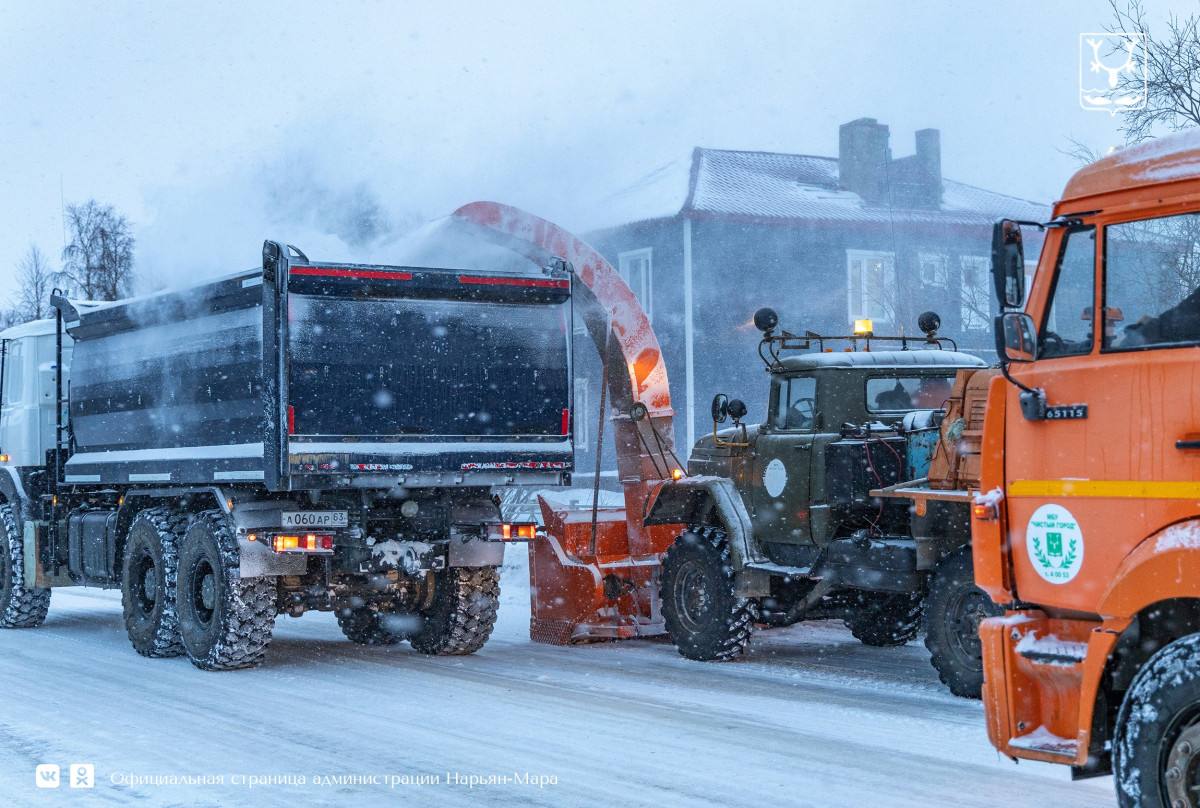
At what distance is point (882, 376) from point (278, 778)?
5.71 meters

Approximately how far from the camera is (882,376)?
11023mm

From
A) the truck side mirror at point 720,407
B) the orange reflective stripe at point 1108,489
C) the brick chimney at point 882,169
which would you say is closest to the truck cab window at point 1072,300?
the orange reflective stripe at point 1108,489

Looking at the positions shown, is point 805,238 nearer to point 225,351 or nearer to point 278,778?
point 225,351

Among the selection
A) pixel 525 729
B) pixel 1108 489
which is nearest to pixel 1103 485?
pixel 1108 489

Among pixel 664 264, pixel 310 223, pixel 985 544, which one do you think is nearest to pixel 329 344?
pixel 310 223

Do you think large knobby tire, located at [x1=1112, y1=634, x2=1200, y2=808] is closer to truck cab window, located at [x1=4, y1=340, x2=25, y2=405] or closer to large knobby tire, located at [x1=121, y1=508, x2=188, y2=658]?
large knobby tire, located at [x1=121, y1=508, x2=188, y2=658]

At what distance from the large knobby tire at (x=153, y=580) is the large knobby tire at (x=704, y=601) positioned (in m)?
3.98

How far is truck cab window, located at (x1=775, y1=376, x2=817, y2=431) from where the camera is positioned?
11080 millimetres

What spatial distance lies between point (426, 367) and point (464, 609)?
2144 millimetres

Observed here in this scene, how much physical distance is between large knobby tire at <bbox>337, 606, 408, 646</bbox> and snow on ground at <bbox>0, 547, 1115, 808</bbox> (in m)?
0.35

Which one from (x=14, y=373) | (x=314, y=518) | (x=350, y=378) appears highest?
(x=14, y=373)

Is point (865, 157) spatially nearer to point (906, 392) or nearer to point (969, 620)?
point (906, 392)

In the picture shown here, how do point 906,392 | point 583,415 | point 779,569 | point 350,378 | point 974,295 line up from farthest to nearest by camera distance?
point 583,415, point 974,295, point 906,392, point 779,569, point 350,378

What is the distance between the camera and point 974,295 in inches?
1073
